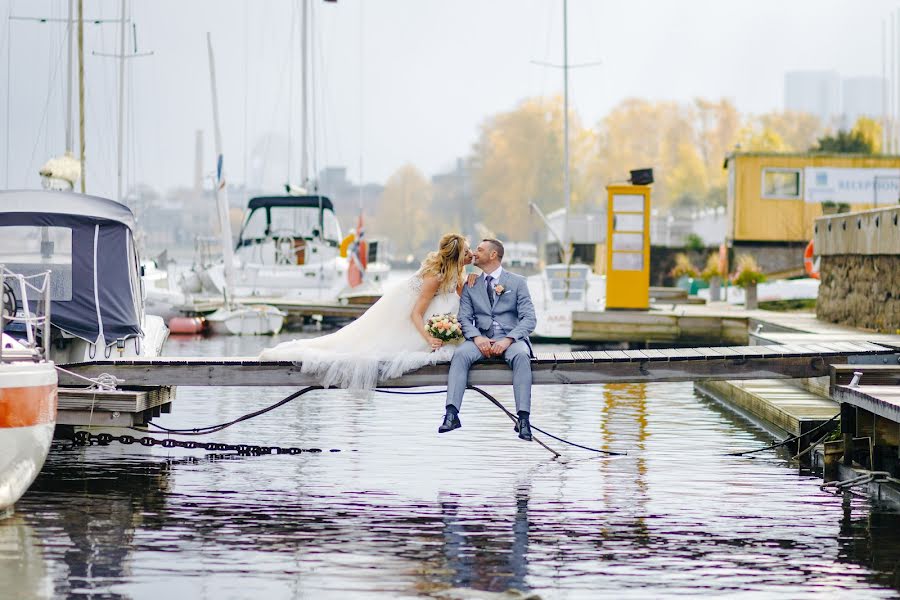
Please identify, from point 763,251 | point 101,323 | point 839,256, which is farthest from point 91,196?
point 763,251

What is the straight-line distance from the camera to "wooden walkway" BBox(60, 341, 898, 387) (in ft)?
42.8

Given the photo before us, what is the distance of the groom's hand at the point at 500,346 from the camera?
12.8 metres

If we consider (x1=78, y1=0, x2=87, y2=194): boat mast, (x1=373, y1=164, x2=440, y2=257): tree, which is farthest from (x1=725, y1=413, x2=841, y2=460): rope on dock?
(x1=373, y1=164, x2=440, y2=257): tree

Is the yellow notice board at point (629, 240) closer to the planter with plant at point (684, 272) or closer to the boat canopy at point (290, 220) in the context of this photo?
the planter with plant at point (684, 272)

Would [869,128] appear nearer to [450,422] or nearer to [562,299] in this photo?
[562,299]

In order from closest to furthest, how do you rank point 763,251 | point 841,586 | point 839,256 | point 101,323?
point 841,586, point 101,323, point 839,256, point 763,251

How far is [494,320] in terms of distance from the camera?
42.9 feet

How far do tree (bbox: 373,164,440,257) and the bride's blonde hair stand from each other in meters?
178

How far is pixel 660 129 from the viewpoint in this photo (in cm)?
13312

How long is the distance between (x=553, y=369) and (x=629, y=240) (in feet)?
58.0

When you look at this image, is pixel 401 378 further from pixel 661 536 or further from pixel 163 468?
pixel 661 536

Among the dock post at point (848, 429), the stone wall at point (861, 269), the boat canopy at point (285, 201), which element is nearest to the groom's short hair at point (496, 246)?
the dock post at point (848, 429)

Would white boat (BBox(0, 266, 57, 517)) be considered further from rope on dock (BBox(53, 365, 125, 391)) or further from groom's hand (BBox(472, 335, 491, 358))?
groom's hand (BBox(472, 335, 491, 358))

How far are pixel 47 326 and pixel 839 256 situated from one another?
1827 centimetres
